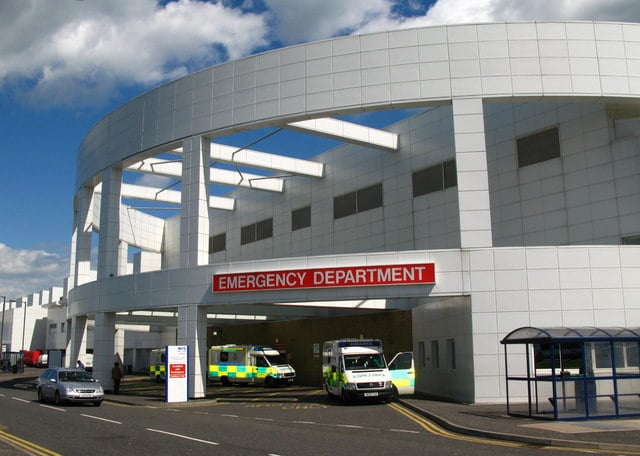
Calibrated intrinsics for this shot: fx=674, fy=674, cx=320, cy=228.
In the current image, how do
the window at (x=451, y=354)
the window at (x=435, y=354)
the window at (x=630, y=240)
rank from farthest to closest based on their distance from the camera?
the window at (x=435, y=354)
the window at (x=451, y=354)
the window at (x=630, y=240)

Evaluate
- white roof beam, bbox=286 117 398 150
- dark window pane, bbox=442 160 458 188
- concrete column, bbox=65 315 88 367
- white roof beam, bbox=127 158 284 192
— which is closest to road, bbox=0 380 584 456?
concrete column, bbox=65 315 88 367

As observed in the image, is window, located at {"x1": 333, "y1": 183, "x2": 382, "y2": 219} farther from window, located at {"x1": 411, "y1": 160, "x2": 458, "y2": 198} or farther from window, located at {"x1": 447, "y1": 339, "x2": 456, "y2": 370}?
window, located at {"x1": 447, "y1": 339, "x2": 456, "y2": 370}

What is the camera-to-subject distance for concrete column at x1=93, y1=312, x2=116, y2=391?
1296 inches

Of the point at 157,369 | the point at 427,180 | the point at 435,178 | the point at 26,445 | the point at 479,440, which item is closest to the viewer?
the point at 26,445

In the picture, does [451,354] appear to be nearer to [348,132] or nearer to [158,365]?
[348,132]

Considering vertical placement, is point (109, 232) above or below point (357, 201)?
below

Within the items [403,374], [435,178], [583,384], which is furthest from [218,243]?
[583,384]

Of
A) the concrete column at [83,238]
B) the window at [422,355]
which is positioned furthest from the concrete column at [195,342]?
the concrete column at [83,238]

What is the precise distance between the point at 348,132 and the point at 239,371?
649 inches

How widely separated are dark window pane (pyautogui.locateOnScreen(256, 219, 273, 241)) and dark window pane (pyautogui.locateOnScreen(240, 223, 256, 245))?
523mm

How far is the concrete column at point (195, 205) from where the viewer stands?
2884 centimetres

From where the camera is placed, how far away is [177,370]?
2667cm

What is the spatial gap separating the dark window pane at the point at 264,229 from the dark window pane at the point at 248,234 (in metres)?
0.52

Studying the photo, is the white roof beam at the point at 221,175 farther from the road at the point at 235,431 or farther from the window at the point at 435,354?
the road at the point at 235,431
